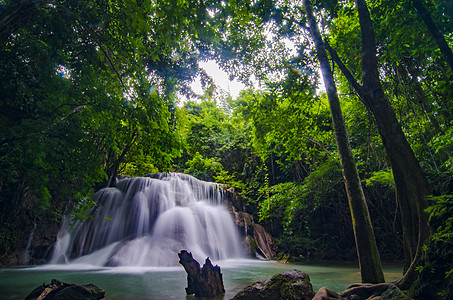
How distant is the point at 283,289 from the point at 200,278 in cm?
155

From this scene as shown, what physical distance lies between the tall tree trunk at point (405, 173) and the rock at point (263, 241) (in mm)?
9461

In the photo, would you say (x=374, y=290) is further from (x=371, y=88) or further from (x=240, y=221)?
(x=240, y=221)

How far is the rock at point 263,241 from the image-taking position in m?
12.1

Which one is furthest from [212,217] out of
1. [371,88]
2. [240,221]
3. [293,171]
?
[371,88]

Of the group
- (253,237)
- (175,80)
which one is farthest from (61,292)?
(253,237)

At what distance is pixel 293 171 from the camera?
13.6 m

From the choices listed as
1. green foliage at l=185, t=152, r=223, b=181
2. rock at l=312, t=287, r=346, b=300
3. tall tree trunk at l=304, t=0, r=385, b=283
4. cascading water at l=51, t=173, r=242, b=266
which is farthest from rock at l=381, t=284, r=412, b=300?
green foliage at l=185, t=152, r=223, b=181

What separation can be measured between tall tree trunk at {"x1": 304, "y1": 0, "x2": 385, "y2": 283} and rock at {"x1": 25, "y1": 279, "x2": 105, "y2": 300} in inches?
175

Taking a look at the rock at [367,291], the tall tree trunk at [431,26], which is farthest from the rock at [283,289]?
the tall tree trunk at [431,26]

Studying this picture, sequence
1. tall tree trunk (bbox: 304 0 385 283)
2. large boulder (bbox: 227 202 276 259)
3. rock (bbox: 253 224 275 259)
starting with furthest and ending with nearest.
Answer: rock (bbox: 253 224 275 259) < large boulder (bbox: 227 202 276 259) < tall tree trunk (bbox: 304 0 385 283)

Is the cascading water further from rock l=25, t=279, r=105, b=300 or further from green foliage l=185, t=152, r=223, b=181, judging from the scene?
rock l=25, t=279, r=105, b=300

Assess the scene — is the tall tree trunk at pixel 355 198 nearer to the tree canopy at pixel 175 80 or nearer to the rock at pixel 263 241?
the tree canopy at pixel 175 80

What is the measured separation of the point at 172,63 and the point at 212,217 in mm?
7982

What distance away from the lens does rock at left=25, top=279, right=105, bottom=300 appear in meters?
3.38
